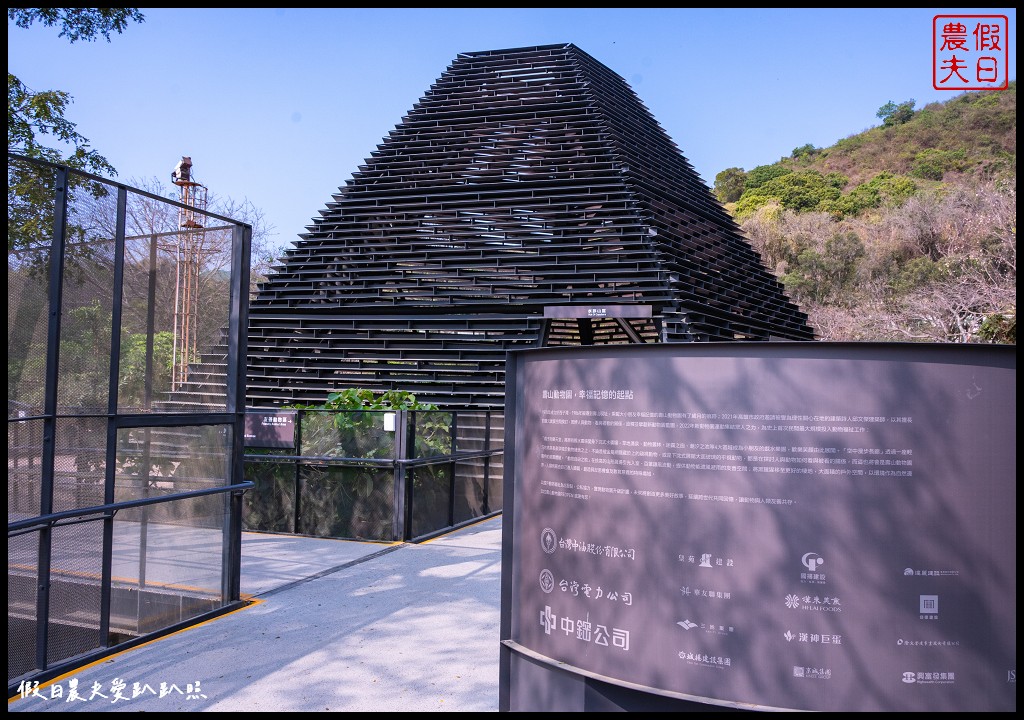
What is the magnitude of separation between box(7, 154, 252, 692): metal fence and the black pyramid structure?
367 inches

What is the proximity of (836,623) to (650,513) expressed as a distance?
776 millimetres

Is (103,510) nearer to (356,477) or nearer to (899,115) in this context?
(356,477)

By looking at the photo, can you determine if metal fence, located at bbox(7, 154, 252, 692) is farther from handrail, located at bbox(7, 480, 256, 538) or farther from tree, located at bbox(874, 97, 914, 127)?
tree, located at bbox(874, 97, 914, 127)

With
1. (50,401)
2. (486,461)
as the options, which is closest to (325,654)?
(50,401)

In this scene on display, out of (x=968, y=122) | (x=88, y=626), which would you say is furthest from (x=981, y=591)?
(x=968, y=122)

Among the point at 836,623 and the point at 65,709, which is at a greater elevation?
the point at 836,623

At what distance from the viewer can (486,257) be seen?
707 inches

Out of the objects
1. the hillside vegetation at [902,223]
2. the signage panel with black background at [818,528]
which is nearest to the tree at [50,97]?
the signage panel with black background at [818,528]

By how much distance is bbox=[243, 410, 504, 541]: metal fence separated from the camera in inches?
420

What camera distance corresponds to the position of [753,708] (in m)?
2.98

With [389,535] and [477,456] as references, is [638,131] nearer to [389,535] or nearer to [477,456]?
[477,456]

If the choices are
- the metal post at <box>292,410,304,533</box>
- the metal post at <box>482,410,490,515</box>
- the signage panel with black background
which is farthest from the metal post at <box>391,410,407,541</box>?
the signage panel with black background

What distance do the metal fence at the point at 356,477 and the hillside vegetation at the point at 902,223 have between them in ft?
58.5

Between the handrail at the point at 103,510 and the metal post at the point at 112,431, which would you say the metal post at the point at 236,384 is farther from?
the metal post at the point at 112,431
